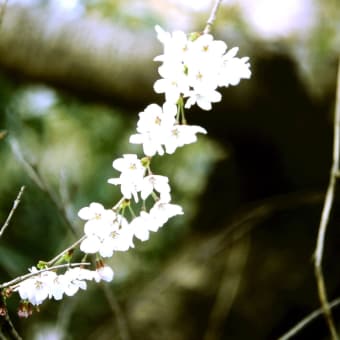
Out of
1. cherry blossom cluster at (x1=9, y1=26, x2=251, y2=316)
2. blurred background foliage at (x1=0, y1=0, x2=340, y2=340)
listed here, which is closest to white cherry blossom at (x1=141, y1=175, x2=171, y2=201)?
cherry blossom cluster at (x1=9, y1=26, x2=251, y2=316)

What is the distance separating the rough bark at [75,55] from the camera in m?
1.31

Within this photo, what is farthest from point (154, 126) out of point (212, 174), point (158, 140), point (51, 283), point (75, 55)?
point (212, 174)

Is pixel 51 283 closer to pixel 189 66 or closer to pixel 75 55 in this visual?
pixel 189 66

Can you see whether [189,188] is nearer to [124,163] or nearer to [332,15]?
[332,15]

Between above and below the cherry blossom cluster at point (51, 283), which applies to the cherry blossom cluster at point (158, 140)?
above

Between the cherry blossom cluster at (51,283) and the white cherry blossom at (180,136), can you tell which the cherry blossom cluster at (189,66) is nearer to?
the white cherry blossom at (180,136)

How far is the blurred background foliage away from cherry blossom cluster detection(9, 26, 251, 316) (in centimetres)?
62

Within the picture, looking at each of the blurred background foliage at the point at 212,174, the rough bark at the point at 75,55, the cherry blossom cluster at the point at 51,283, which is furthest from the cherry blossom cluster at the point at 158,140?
the rough bark at the point at 75,55

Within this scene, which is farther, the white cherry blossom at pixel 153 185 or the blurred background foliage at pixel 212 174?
the blurred background foliage at pixel 212 174

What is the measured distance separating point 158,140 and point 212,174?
47.3 inches

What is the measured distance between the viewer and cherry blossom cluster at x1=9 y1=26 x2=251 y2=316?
51cm

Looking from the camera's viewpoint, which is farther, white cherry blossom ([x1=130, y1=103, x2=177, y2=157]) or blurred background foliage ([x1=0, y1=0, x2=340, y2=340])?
blurred background foliage ([x1=0, y1=0, x2=340, y2=340])

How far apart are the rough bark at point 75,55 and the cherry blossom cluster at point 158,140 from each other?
2.53 feet

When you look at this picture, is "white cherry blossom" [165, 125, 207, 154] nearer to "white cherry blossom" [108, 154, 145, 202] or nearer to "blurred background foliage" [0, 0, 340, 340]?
"white cherry blossom" [108, 154, 145, 202]
